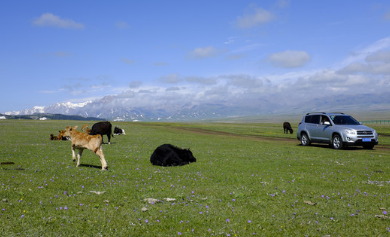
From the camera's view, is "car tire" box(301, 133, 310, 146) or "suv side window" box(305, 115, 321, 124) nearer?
"suv side window" box(305, 115, 321, 124)

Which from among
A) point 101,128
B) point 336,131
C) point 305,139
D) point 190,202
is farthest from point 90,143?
point 305,139

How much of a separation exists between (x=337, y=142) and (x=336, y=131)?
104 centimetres

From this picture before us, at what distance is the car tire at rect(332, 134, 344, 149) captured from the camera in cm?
2658

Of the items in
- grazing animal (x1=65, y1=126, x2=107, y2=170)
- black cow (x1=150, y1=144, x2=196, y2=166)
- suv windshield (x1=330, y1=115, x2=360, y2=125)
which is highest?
suv windshield (x1=330, y1=115, x2=360, y2=125)

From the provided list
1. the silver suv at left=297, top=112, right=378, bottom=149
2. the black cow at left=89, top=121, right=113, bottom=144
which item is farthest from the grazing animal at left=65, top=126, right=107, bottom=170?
the silver suv at left=297, top=112, right=378, bottom=149

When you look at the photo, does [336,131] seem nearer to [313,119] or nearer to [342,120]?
[342,120]

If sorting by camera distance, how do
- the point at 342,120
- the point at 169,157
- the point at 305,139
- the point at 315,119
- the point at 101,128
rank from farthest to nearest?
the point at 305,139 < the point at 315,119 < the point at 101,128 < the point at 342,120 < the point at 169,157

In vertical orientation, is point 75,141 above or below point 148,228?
above

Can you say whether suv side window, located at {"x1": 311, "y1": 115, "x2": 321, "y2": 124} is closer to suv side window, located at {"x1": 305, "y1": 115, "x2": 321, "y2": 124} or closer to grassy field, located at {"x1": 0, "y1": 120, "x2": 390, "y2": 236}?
suv side window, located at {"x1": 305, "y1": 115, "x2": 321, "y2": 124}

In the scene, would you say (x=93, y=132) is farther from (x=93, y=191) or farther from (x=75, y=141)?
(x=93, y=191)

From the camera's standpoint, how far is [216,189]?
1055 centimetres

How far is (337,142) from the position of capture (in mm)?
27078

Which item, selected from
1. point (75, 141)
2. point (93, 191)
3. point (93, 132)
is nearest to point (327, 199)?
point (93, 191)

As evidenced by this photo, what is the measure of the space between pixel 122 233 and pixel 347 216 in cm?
576
